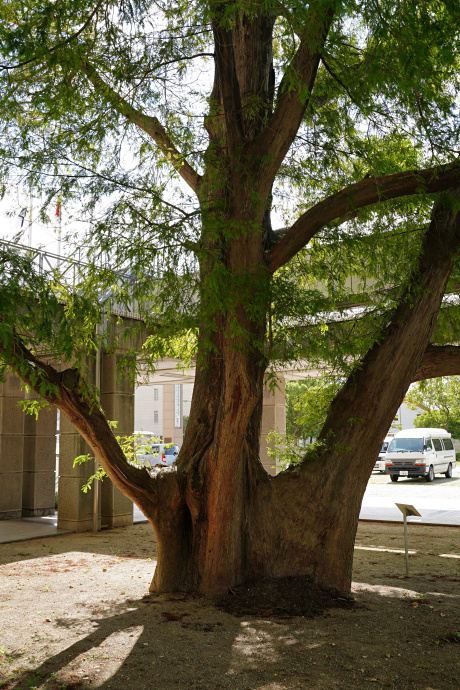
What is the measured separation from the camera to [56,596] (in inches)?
273

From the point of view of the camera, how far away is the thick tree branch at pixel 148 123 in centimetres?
557

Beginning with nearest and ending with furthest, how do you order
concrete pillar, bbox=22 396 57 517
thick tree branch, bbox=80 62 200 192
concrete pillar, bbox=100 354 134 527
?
1. thick tree branch, bbox=80 62 200 192
2. concrete pillar, bbox=100 354 134 527
3. concrete pillar, bbox=22 396 57 517

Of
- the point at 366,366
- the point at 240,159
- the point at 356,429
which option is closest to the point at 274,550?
the point at 356,429

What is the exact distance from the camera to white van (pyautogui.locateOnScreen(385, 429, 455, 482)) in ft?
82.2

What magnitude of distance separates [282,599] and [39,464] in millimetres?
9659

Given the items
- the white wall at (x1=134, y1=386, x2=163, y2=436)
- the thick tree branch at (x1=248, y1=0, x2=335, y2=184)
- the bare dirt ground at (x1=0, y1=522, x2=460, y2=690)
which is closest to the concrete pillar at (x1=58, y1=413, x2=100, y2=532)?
the bare dirt ground at (x1=0, y1=522, x2=460, y2=690)

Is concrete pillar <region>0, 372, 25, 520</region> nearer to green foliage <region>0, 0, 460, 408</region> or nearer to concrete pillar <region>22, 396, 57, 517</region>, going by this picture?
concrete pillar <region>22, 396, 57, 517</region>

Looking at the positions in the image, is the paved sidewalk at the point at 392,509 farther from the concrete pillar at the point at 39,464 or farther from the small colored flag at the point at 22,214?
the small colored flag at the point at 22,214

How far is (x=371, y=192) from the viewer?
5.82m

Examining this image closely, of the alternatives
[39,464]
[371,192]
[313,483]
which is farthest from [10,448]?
[371,192]

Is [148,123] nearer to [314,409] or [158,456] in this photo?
[314,409]

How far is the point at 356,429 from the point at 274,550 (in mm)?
1572

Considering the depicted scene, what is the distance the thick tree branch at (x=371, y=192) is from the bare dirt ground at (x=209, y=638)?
11.3ft

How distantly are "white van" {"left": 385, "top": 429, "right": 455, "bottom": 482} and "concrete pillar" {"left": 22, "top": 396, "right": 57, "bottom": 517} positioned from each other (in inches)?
608
